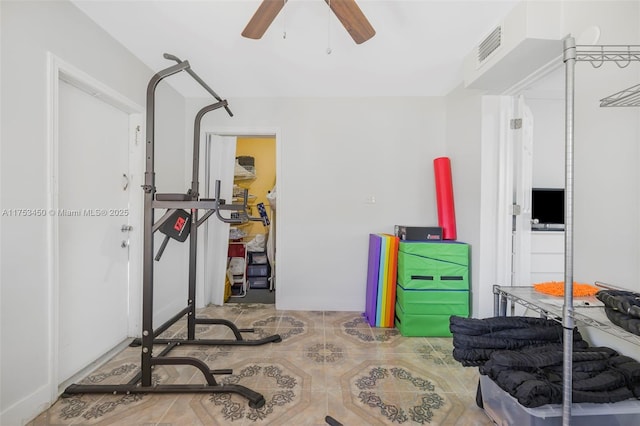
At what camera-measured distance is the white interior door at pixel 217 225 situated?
2.96m

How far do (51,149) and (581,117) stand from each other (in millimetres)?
3008

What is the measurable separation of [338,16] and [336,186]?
1680 millimetres

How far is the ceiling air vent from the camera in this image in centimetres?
169

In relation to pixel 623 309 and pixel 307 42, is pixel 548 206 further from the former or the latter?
pixel 307 42

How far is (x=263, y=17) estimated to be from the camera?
54.3 inches

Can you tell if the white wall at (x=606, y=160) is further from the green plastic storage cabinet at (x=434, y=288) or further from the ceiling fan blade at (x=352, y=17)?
the ceiling fan blade at (x=352, y=17)

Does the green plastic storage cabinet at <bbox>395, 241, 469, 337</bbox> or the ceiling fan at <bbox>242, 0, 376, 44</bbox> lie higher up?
the ceiling fan at <bbox>242, 0, 376, 44</bbox>

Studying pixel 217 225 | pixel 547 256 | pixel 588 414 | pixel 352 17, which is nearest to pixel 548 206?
pixel 547 256

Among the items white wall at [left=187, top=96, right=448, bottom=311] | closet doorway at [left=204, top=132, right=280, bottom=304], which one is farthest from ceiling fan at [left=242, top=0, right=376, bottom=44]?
white wall at [left=187, top=96, right=448, bottom=311]

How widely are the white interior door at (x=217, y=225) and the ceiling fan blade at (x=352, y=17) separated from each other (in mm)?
2022

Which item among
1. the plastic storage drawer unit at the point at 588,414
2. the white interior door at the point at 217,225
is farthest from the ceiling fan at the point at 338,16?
the plastic storage drawer unit at the point at 588,414

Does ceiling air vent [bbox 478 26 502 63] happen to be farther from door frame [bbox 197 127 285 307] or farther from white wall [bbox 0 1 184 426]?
white wall [bbox 0 1 184 426]

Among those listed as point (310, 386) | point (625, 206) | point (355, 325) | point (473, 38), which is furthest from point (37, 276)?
point (473, 38)

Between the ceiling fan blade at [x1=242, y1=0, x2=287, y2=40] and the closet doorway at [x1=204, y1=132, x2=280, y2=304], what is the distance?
41.8 inches
